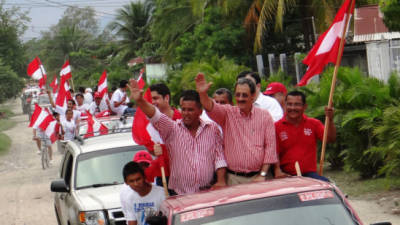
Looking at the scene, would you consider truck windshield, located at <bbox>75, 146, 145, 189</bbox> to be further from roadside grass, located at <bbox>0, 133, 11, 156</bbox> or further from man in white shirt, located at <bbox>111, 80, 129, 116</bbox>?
roadside grass, located at <bbox>0, 133, 11, 156</bbox>

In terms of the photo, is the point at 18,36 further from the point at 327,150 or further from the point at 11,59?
the point at 327,150

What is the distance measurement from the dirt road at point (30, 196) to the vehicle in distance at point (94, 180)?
300cm

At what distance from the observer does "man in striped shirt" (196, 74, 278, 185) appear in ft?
21.5

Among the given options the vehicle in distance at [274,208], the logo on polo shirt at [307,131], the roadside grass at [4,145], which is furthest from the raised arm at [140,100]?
the roadside grass at [4,145]

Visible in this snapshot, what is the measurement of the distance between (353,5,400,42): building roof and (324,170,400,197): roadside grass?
10.5m

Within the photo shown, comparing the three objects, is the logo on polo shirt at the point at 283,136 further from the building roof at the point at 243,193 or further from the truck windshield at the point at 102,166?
the truck windshield at the point at 102,166

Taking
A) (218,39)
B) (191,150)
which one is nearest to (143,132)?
(191,150)

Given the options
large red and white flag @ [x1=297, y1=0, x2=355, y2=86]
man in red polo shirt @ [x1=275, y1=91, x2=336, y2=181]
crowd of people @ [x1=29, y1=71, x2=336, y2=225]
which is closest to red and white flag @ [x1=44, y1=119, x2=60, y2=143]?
large red and white flag @ [x1=297, y1=0, x2=355, y2=86]

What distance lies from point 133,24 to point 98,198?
4453cm

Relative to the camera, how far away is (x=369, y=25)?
83.0 ft

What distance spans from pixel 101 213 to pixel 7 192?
32.5ft

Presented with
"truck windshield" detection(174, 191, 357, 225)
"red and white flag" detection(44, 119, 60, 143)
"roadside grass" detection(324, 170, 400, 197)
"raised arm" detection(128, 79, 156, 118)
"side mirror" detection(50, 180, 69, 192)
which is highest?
"raised arm" detection(128, 79, 156, 118)

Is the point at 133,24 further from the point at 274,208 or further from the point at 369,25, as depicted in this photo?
the point at 274,208

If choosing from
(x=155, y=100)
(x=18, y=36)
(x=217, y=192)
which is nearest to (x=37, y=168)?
(x=155, y=100)
